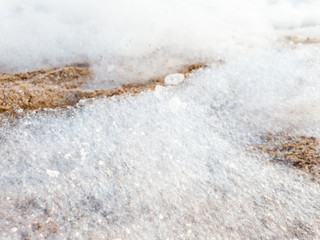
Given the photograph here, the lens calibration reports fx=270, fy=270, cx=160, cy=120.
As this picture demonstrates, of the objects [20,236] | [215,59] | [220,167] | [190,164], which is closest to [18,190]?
[20,236]

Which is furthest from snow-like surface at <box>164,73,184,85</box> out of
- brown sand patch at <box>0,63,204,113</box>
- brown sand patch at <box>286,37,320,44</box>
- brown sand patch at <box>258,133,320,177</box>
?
brown sand patch at <box>286,37,320,44</box>

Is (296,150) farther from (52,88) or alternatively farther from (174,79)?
(52,88)

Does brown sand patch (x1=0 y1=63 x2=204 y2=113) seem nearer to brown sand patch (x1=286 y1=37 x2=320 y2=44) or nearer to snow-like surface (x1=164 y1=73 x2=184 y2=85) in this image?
snow-like surface (x1=164 y1=73 x2=184 y2=85)

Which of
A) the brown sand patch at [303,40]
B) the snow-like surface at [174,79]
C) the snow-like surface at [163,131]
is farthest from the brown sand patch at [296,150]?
the brown sand patch at [303,40]

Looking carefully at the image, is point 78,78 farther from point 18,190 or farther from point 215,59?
point 215,59

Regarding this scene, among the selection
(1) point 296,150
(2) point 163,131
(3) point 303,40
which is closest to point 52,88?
(2) point 163,131

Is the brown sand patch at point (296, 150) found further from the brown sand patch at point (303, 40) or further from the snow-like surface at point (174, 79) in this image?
the brown sand patch at point (303, 40)
